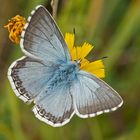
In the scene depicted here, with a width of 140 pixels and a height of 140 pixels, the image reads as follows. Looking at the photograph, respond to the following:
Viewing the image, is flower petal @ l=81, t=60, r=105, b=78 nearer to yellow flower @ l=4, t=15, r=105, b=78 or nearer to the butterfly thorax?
yellow flower @ l=4, t=15, r=105, b=78

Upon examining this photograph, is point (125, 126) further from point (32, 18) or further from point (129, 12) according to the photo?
point (32, 18)

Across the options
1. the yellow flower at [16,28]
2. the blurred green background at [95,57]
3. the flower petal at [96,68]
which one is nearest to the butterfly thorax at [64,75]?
the flower petal at [96,68]

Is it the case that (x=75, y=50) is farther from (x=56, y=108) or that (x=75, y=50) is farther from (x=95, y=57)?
(x=95, y=57)

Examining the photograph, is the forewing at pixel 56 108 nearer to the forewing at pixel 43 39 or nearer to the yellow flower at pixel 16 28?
the forewing at pixel 43 39

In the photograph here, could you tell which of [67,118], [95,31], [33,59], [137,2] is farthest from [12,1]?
[67,118]

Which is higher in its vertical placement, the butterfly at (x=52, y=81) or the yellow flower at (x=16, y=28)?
the yellow flower at (x=16, y=28)

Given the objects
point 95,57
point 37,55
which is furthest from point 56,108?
point 95,57
